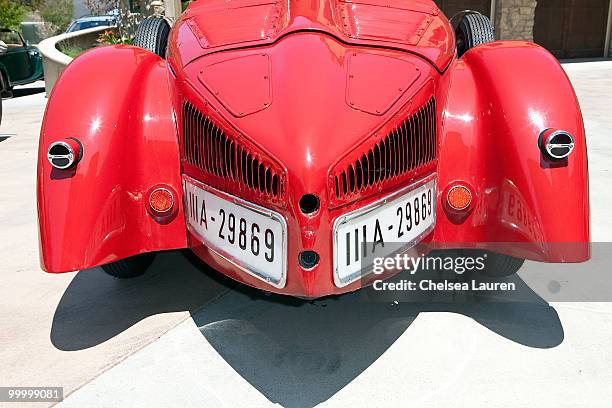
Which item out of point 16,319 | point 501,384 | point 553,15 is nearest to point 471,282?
point 501,384

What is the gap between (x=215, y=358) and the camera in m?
2.61

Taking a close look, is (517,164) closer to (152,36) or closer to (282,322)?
(282,322)

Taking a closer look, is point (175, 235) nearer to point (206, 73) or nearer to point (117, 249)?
point (117, 249)

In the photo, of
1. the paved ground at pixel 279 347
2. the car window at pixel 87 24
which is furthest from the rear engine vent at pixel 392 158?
the car window at pixel 87 24

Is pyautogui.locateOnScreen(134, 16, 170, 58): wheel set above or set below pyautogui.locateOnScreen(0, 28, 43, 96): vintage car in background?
above

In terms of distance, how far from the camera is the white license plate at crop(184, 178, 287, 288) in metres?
2.13

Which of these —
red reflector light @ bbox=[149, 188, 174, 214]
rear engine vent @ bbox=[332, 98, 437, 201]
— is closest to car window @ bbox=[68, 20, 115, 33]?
red reflector light @ bbox=[149, 188, 174, 214]

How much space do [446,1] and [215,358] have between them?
16.8m

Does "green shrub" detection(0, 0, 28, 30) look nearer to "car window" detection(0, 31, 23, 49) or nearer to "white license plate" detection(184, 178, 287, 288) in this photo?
"car window" detection(0, 31, 23, 49)

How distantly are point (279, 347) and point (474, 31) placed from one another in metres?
2.36

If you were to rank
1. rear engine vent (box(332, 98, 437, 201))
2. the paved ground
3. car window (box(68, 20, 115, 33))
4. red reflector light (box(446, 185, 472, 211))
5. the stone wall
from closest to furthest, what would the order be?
rear engine vent (box(332, 98, 437, 201)) → the paved ground → red reflector light (box(446, 185, 472, 211)) → the stone wall → car window (box(68, 20, 115, 33))

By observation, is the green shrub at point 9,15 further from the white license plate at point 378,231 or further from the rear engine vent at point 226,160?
the white license plate at point 378,231

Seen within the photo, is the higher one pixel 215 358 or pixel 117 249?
pixel 117 249

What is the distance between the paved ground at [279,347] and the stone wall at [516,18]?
1468 cm
